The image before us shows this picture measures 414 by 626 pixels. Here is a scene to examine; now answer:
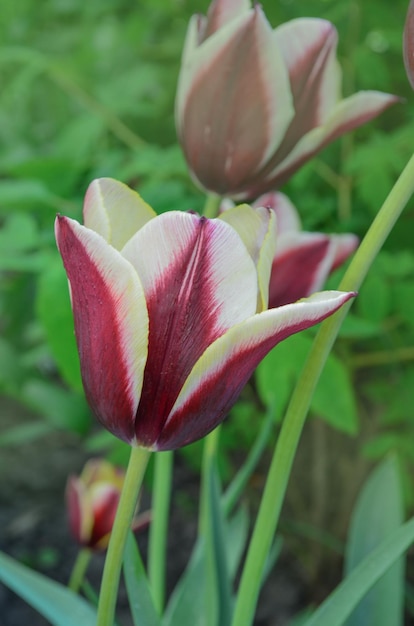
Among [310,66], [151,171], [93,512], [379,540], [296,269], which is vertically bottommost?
[93,512]

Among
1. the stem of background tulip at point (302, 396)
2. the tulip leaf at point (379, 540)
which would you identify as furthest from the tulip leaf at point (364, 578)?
the tulip leaf at point (379, 540)

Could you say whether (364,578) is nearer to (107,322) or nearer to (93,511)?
(107,322)

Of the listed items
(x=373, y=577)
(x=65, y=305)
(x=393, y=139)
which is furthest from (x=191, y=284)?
(x=393, y=139)

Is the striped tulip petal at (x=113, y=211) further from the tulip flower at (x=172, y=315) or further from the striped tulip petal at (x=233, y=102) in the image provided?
the striped tulip petal at (x=233, y=102)

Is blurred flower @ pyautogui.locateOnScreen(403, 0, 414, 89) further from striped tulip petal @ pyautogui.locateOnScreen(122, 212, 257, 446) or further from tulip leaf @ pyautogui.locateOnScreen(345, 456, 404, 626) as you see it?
tulip leaf @ pyautogui.locateOnScreen(345, 456, 404, 626)

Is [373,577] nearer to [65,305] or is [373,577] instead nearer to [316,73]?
[316,73]

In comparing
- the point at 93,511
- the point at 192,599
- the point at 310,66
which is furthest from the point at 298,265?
the point at 93,511
